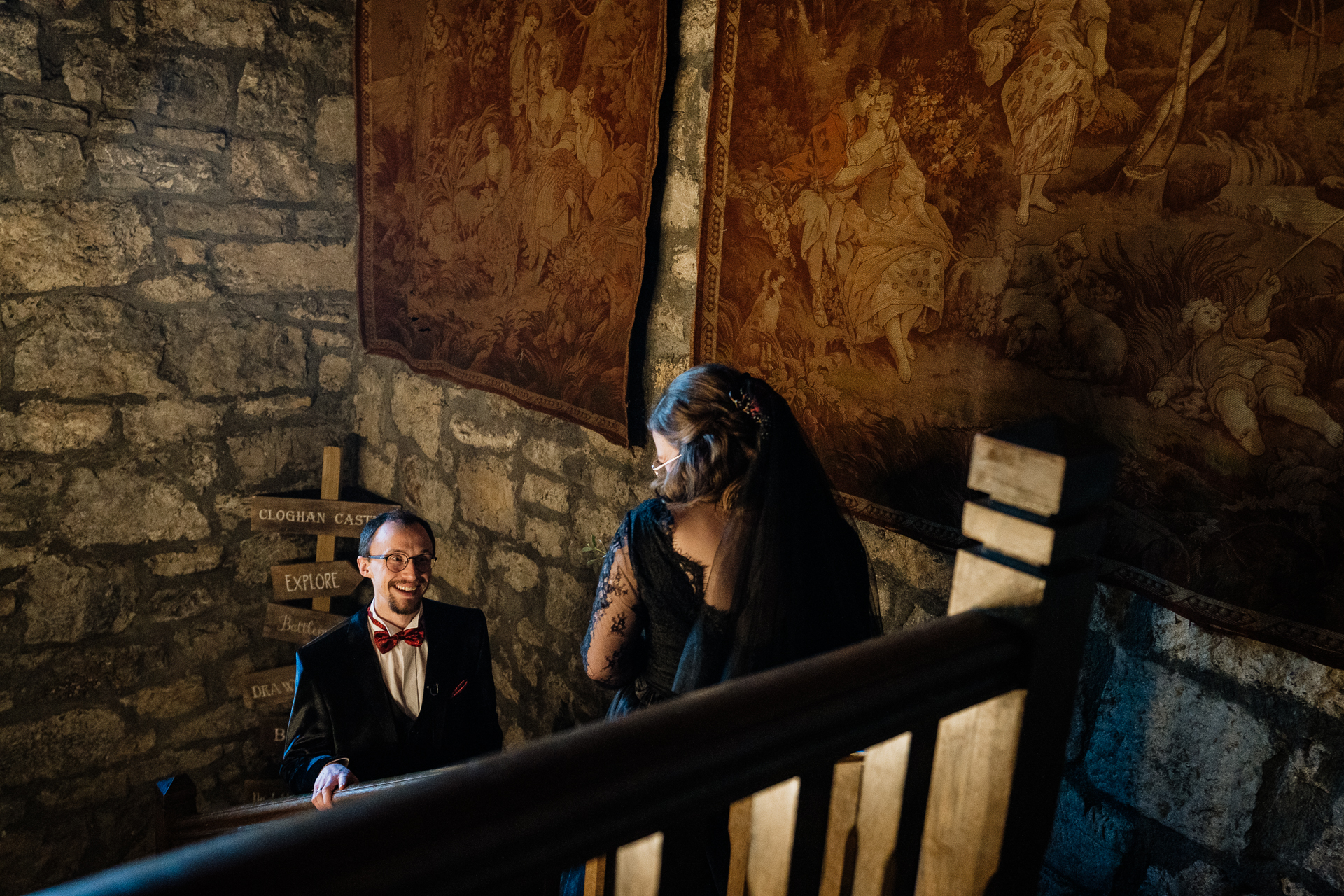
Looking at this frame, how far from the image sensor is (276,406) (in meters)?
3.82

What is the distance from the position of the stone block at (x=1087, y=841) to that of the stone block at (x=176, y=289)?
136 inches

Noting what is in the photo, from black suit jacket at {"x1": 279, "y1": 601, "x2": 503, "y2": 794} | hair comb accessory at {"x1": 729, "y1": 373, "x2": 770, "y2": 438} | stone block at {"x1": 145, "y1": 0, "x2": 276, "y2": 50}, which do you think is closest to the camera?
hair comb accessory at {"x1": 729, "y1": 373, "x2": 770, "y2": 438}

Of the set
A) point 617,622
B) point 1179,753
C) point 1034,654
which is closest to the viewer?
point 1034,654

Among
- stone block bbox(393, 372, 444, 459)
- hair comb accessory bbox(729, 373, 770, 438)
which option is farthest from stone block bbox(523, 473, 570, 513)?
hair comb accessory bbox(729, 373, 770, 438)

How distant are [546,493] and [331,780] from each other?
121 cm

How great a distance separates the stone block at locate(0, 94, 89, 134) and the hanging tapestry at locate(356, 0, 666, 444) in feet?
3.16

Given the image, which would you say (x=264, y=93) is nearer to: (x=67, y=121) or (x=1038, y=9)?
(x=67, y=121)

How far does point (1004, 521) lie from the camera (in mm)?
1079

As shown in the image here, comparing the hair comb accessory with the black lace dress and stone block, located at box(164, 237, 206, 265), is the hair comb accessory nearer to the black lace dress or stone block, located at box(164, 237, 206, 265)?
the black lace dress

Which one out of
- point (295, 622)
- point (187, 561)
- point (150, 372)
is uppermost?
point (150, 372)

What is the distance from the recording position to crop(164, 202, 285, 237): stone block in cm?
341

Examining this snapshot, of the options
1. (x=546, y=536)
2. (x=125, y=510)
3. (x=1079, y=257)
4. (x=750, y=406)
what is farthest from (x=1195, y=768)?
(x=125, y=510)

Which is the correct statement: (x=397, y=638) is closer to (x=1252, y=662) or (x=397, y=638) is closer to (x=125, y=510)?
(x=125, y=510)

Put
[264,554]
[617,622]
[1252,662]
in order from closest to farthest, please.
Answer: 1. [1252,662]
2. [617,622]
3. [264,554]
